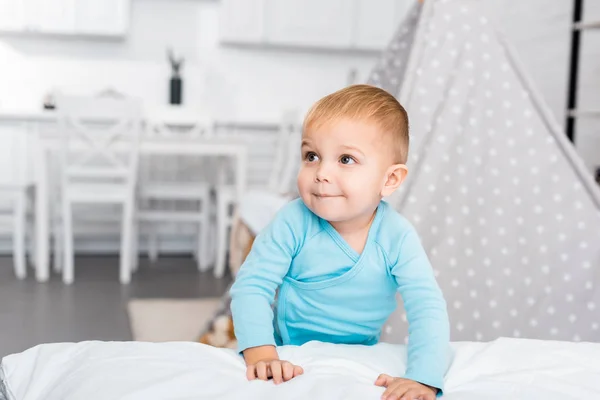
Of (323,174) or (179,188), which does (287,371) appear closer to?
(323,174)

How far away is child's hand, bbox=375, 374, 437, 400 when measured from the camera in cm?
82

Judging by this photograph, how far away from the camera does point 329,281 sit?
1045 millimetres

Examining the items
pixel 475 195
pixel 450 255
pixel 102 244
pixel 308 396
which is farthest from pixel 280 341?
pixel 102 244

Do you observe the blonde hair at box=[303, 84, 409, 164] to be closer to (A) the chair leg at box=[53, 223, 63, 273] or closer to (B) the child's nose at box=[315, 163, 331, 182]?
(B) the child's nose at box=[315, 163, 331, 182]

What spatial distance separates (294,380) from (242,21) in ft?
14.3

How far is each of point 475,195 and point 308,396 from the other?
3.45 ft

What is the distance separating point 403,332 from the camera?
1499mm

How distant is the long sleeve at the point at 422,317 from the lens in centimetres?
89

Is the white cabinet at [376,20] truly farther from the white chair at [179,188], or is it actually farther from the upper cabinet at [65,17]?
the upper cabinet at [65,17]

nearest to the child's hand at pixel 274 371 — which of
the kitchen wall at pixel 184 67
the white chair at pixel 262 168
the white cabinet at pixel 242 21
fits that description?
the white chair at pixel 262 168

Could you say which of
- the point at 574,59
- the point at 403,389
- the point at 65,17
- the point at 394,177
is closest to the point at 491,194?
the point at 394,177

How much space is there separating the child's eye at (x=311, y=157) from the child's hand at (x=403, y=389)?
0.31 m

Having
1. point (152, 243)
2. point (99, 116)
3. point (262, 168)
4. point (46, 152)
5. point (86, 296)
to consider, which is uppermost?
point (99, 116)

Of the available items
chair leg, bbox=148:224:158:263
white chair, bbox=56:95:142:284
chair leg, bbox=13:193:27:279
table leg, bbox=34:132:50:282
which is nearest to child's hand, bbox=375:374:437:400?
white chair, bbox=56:95:142:284
